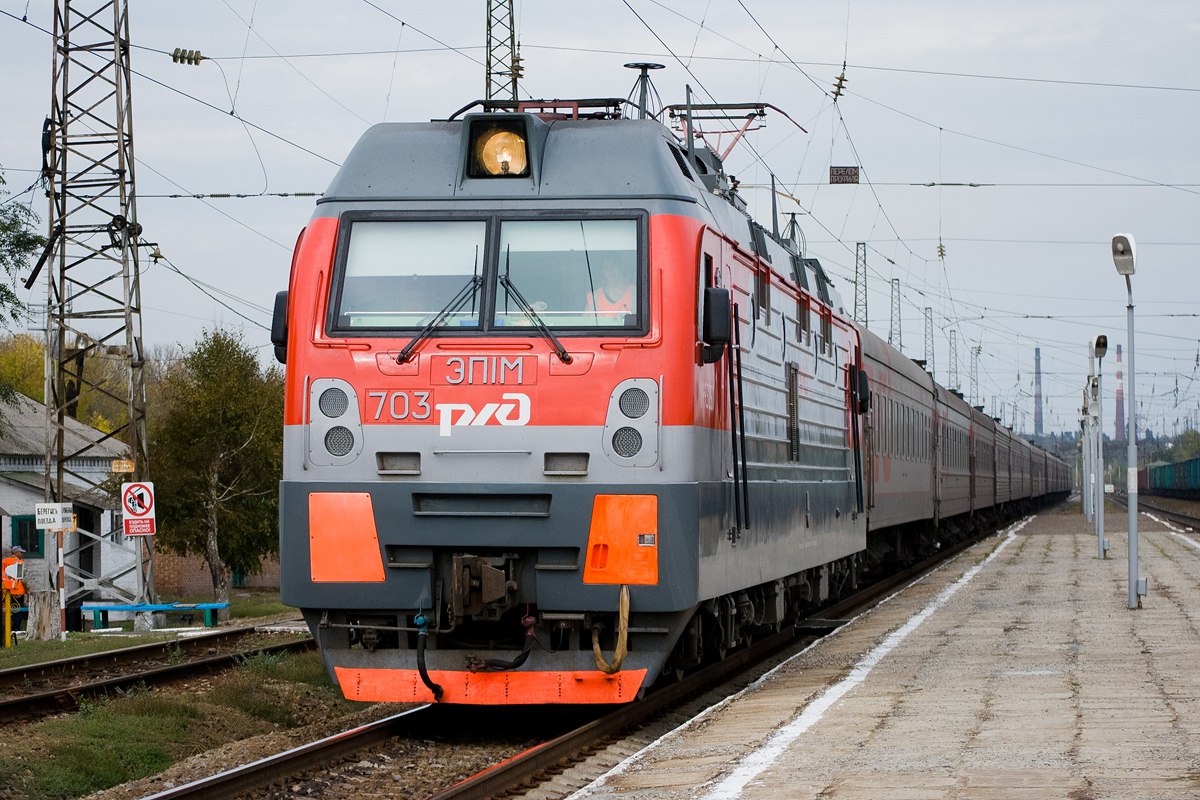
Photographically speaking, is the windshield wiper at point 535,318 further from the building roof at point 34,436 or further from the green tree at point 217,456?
the green tree at point 217,456

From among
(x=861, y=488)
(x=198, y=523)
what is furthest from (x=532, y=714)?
(x=198, y=523)

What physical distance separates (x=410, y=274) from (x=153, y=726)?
4.51m

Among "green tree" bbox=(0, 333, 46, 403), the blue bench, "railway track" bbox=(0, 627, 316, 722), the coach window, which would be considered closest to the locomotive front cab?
"railway track" bbox=(0, 627, 316, 722)

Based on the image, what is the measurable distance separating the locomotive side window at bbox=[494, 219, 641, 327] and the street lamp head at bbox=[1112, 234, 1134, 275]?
8.94 m

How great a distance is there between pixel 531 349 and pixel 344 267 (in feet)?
4.44

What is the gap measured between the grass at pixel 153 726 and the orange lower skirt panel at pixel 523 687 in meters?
2.28

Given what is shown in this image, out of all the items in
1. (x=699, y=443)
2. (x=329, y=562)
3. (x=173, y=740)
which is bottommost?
(x=173, y=740)

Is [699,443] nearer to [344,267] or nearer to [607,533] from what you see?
[607,533]

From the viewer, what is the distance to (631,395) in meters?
9.76

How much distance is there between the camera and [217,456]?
1802 inches

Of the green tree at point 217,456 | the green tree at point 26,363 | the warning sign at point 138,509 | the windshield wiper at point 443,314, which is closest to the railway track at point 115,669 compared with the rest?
the warning sign at point 138,509

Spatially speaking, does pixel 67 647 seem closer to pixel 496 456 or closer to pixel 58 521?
pixel 58 521

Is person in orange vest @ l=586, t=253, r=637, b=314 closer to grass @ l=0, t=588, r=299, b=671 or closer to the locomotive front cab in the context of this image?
the locomotive front cab

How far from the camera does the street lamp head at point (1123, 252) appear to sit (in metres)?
17.3
